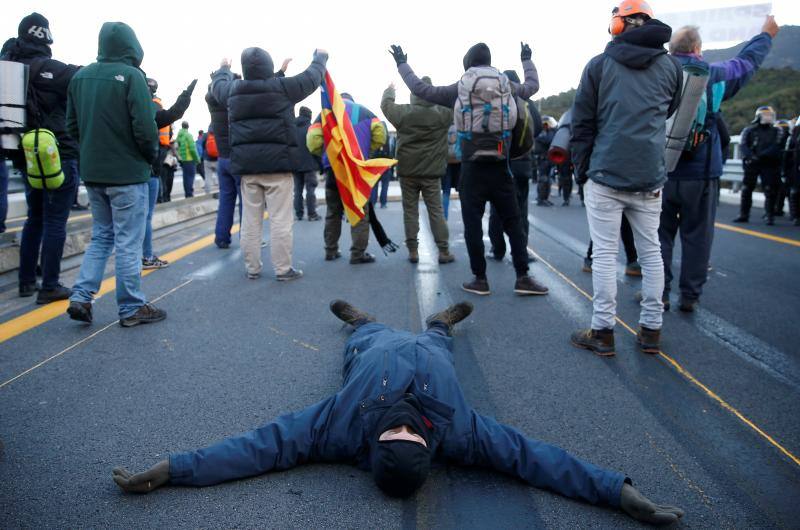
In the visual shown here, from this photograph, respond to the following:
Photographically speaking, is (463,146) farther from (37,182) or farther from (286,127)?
(37,182)

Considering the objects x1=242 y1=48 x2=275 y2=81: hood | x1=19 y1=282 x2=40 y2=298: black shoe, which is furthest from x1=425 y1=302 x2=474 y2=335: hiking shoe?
x1=19 y1=282 x2=40 y2=298: black shoe

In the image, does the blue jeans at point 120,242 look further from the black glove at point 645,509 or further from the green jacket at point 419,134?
the black glove at point 645,509

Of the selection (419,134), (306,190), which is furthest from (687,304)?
(306,190)

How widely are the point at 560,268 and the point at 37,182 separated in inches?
195

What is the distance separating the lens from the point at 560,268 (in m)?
6.23

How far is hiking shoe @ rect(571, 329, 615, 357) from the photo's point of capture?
3668mm

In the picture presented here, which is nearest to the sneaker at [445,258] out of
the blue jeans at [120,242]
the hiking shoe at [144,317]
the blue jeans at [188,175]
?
the hiking shoe at [144,317]

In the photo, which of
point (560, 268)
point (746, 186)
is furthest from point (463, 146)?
point (746, 186)

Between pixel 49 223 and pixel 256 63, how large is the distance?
2.29 metres

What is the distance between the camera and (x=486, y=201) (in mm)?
5055

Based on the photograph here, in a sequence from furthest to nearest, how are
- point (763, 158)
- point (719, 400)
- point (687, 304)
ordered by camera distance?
point (763, 158) → point (687, 304) → point (719, 400)

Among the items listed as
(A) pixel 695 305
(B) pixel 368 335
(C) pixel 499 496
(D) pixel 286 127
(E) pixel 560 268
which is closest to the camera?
(C) pixel 499 496

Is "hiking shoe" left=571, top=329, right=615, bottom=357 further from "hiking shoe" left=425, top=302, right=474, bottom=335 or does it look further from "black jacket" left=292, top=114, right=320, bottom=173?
"black jacket" left=292, top=114, right=320, bottom=173

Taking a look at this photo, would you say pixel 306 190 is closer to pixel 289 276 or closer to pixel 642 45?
pixel 289 276
